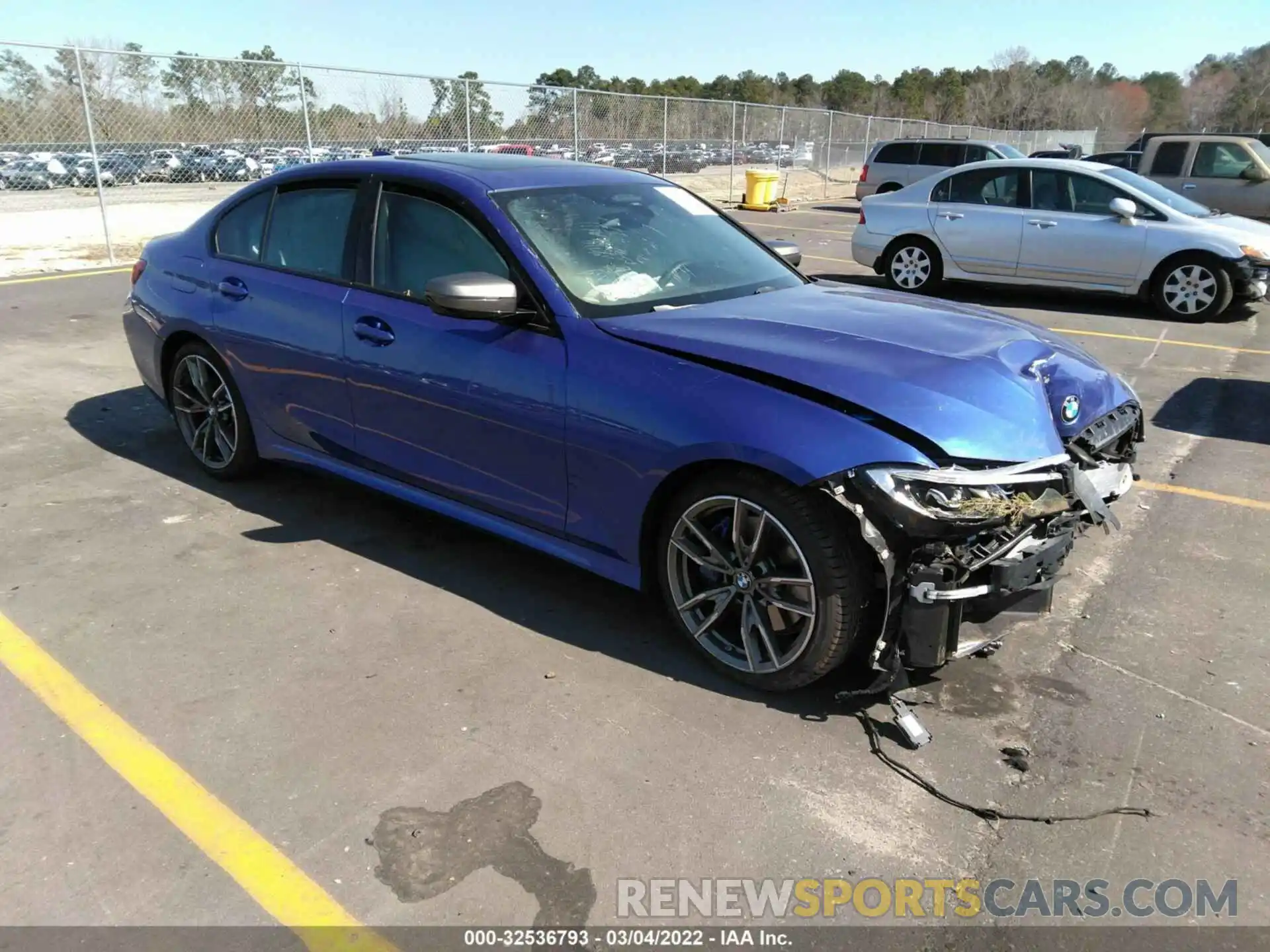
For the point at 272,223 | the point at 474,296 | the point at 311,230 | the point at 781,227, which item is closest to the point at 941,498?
the point at 474,296

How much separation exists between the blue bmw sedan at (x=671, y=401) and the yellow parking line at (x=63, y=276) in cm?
902

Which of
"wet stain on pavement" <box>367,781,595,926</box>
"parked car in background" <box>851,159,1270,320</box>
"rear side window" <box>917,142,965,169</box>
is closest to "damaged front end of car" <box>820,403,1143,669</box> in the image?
"wet stain on pavement" <box>367,781,595,926</box>

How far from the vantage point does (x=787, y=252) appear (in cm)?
494

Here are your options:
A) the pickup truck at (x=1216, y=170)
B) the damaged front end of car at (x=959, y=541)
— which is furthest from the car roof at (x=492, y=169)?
the pickup truck at (x=1216, y=170)

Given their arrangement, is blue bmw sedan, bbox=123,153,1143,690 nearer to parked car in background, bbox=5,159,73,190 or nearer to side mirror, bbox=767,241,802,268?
side mirror, bbox=767,241,802,268

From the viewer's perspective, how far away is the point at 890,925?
2.28m

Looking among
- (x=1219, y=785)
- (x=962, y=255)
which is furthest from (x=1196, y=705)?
(x=962, y=255)

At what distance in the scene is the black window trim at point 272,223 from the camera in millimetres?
4191

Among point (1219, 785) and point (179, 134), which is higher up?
point (179, 134)

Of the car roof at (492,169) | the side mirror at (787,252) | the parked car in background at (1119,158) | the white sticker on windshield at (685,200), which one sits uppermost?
the car roof at (492,169)

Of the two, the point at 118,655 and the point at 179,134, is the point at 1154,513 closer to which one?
the point at 118,655

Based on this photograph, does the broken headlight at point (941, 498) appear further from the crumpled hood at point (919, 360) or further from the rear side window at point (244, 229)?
the rear side window at point (244, 229)

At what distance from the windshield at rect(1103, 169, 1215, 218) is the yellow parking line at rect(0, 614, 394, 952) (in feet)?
34.1

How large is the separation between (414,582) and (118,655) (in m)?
1.14
